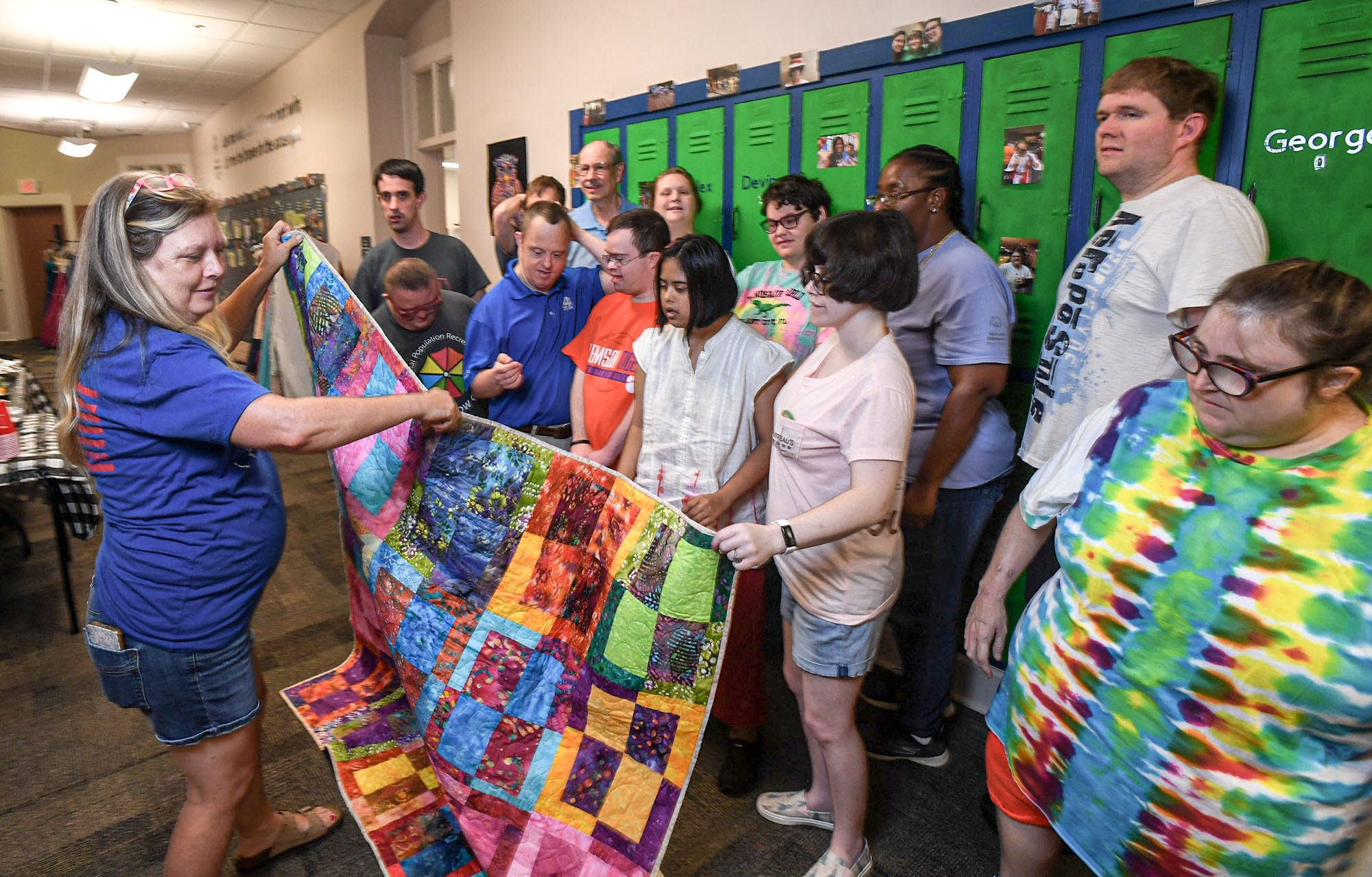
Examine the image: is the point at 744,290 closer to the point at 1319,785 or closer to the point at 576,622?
the point at 576,622

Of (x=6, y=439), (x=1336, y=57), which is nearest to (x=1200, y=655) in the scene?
(x=1336, y=57)

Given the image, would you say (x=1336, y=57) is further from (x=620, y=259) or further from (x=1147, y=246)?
(x=620, y=259)

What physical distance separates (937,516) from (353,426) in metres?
1.54

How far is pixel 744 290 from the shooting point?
254 centimetres

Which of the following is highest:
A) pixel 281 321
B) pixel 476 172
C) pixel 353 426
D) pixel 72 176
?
pixel 72 176

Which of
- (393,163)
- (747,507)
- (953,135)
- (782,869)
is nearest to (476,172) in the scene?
(393,163)

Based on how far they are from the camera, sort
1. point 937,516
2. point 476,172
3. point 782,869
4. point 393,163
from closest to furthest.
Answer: point 782,869, point 937,516, point 393,163, point 476,172

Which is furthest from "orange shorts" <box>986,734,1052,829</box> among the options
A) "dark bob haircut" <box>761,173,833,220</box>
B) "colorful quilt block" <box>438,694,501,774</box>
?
"dark bob haircut" <box>761,173,833,220</box>

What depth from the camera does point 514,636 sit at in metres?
1.58

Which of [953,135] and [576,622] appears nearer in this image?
[576,622]

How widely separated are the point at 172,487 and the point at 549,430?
1147 mm

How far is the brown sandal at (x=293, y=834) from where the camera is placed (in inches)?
67.9

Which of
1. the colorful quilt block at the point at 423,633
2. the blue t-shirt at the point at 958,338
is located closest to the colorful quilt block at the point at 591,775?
the colorful quilt block at the point at 423,633

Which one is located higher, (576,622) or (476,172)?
(476,172)
